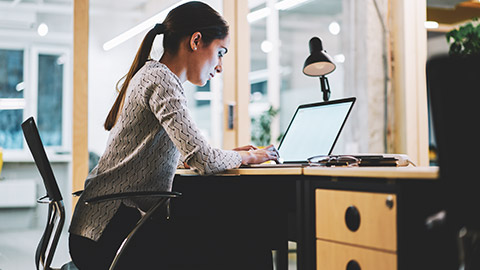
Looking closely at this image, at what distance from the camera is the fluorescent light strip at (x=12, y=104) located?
11.0 ft

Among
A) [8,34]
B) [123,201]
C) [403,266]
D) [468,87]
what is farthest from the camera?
[8,34]

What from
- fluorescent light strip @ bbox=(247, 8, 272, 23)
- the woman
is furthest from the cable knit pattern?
fluorescent light strip @ bbox=(247, 8, 272, 23)

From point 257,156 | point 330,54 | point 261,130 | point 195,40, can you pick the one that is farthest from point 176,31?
point 330,54

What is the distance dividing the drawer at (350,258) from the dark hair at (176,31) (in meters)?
0.83

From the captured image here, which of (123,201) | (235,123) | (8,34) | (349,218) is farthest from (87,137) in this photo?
(349,218)

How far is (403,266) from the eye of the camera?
1.32 m

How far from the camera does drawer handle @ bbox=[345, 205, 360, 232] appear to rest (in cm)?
145

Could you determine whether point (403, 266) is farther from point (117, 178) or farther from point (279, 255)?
point (279, 255)

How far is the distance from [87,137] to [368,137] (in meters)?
2.09

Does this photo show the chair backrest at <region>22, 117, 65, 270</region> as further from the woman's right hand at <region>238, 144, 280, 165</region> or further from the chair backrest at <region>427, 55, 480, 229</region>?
the chair backrest at <region>427, 55, 480, 229</region>

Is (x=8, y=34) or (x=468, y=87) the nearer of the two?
(x=468, y=87)

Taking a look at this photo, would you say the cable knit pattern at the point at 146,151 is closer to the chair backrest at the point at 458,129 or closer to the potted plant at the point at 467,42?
the chair backrest at the point at 458,129

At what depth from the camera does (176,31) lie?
1914mm

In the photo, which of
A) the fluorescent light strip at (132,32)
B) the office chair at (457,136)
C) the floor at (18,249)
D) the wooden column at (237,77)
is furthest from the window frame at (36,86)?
the office chair at (457,136)
